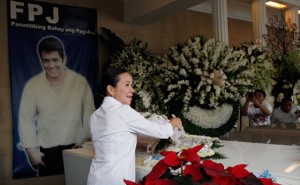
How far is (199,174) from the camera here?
637 mm

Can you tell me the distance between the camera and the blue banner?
14.1ft

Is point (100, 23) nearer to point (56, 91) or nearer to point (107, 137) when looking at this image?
point (56, 91)

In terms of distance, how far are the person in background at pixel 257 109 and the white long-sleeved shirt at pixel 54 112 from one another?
288 centimetres

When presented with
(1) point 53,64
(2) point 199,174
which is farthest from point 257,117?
(1) point 53,64

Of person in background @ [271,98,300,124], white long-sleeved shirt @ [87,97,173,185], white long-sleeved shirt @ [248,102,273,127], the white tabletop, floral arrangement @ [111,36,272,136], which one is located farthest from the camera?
white long-sleeved shirt @ [248,102,273,127]

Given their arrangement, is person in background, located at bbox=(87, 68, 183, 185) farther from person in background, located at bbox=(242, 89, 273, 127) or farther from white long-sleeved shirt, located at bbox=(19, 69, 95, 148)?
white long-sleeved shirt, located at bbox=(19, 69, 95, 148)

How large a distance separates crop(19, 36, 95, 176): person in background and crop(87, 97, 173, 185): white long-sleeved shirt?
3.06 metres

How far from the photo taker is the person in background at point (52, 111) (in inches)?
172

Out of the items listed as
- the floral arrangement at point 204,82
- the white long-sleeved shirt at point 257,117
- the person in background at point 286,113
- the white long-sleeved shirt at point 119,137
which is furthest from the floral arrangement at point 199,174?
the white long-sleeved shirt at point 257,117

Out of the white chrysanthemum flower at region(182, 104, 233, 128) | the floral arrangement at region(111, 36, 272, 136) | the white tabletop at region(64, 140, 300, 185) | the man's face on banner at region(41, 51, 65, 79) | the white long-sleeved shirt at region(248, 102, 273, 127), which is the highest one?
the man's face on banner at region(41, 51, 65, 79)

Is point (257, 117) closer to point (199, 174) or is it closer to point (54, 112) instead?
point (199, 174)

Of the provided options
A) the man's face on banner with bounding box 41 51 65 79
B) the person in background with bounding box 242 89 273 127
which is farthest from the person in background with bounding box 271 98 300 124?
the man's face on banner with bounding box 41 51 65 79

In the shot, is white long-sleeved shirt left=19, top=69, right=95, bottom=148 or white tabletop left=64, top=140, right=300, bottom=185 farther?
white long-sleeved shirt left=19, top=69, right=95, bottom=148

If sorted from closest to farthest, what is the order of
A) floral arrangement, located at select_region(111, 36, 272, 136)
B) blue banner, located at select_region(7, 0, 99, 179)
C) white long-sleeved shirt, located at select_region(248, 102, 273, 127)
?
floral arrangement, located at select_region(111, 36, 272, 136) < white long-sleeved shirt, located at select_region(248, 102, 273, 127) < blue banner, located at select_region(7, 0, 99, 179)
